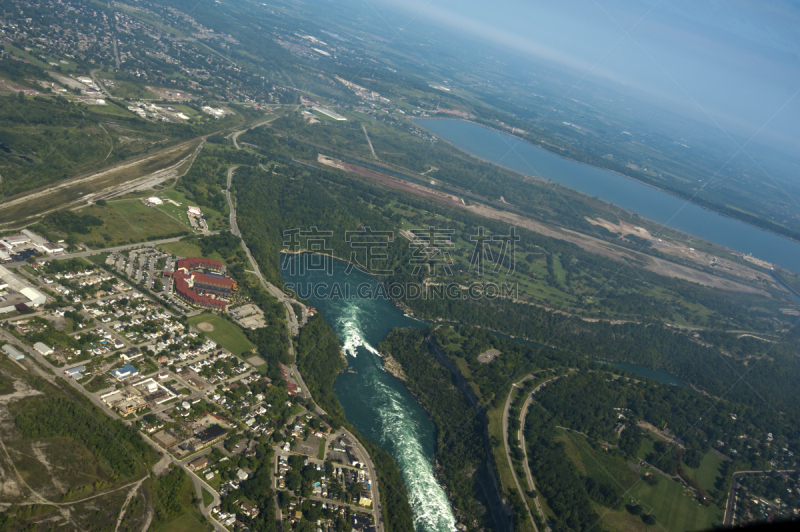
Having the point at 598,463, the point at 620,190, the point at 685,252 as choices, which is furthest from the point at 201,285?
the point at 620,190

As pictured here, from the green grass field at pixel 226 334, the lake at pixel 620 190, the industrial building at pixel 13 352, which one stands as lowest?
the green grass field at pixel 226 334

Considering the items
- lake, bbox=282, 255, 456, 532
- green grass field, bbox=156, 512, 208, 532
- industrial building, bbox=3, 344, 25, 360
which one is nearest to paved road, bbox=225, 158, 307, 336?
lake, bbox=282, 255, 456, 532

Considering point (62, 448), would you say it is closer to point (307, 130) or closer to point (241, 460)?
point (241, 460)

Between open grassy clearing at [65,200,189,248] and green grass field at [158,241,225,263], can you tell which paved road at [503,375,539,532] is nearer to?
green grass field at [158,241,225,263]

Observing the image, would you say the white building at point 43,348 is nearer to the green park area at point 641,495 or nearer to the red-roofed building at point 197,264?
the red-roofed building at point 197,264

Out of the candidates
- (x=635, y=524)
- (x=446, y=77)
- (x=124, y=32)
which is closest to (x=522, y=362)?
(x=635, y=524)

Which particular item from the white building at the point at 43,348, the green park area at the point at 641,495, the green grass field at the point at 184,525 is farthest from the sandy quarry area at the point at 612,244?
the green grass field at the point at 184,525

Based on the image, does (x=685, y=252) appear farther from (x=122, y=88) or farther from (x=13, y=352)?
(x=122, y=88)
